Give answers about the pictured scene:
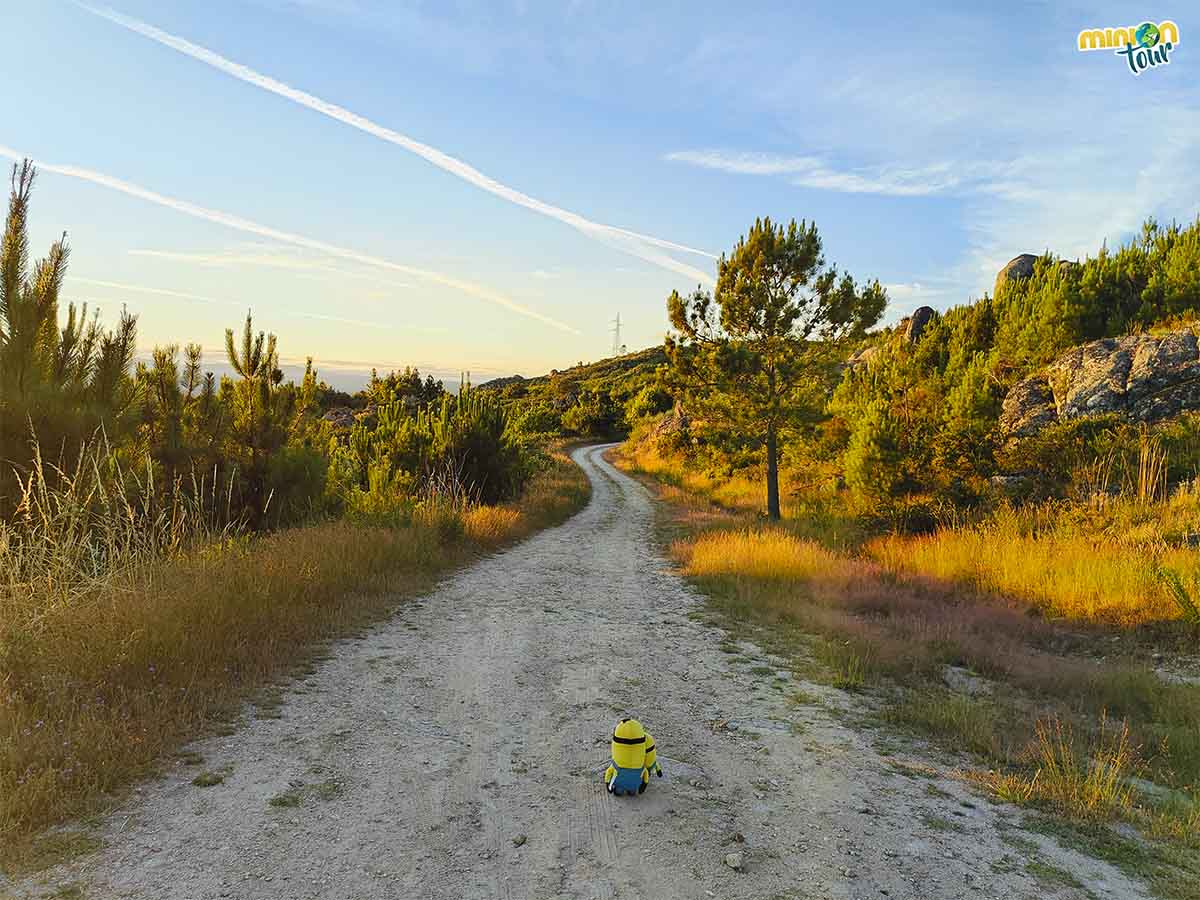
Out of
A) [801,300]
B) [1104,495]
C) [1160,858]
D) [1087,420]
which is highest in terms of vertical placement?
[801,300]

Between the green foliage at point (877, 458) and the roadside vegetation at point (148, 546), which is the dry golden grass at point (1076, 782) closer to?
the roadside vegetation at point (148, 546)

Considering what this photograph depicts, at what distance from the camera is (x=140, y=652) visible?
513cm

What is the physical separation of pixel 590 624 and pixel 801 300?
12.8 metres

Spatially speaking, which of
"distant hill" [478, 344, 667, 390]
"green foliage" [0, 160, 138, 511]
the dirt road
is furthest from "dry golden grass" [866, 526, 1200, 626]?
"distant hill" [478, 344, 667, 390]

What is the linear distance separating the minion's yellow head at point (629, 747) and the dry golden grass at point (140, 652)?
296cm

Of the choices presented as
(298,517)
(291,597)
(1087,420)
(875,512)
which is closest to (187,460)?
(298,517)

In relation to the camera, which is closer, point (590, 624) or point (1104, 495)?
point (590, 624)

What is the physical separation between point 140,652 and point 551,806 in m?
3.67

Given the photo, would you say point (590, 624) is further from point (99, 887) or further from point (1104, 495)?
point (1104, 495)

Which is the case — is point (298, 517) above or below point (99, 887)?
above

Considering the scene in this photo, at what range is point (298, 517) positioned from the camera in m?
11.4

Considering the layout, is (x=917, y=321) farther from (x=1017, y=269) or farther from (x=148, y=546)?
(x=148, y=546)

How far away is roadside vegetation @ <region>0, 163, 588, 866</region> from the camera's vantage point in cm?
423

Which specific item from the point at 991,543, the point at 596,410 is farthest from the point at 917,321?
the point at 596,410
